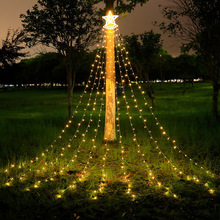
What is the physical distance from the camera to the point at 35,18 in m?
10.5

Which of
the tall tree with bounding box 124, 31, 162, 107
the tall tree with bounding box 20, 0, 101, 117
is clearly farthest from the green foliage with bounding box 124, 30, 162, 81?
the tall tree with bounding box 20, 0, 101, 117

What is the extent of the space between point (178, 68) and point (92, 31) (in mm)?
44698

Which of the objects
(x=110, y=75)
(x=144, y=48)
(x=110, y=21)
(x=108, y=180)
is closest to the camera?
(x=108, y=180)

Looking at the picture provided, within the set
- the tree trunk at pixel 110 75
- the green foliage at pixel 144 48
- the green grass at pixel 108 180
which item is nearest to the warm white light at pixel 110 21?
the tree trunk at pixel 110 75

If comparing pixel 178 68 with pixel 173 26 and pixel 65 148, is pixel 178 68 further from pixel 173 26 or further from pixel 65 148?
pixel 65 148

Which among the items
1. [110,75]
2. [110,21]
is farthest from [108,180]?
[110,21]

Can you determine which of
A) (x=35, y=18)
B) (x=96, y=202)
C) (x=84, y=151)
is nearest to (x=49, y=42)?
(x=35, y=18)

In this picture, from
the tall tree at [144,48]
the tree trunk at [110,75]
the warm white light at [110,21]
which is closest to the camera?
the warm white light at [110,21]

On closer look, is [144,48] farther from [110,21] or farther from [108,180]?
[108,180]

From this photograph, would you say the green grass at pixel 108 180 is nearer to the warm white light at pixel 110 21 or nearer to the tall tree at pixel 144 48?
the warm white light at pixel 110 21

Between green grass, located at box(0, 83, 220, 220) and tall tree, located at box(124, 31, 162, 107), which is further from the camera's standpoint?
tall tree, located at box(124, 31, 162, 107)

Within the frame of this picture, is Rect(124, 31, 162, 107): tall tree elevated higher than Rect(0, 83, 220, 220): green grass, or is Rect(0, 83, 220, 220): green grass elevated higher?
Rect(124, 31, 162, 107): tall tree

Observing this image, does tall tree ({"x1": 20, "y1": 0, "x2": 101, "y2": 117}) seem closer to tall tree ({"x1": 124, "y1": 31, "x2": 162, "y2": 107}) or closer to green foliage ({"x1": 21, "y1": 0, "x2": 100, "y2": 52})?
green foliage ({"x1": 21, "y1": 0, "x2": 100, "y2": 52})

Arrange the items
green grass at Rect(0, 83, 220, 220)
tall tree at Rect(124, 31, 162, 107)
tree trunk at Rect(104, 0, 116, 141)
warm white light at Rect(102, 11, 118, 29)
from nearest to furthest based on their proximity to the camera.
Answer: green grass at Rect(0, 83, 220, 220) < warm white light at Rect(102, 11, 118, 29) < tree trunk at Rect(104, 0, 116, 141) < tall tree at Rect(124, 31, 162, 107)
